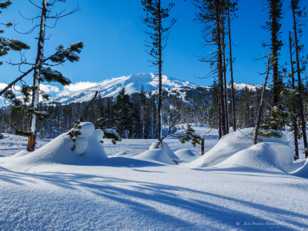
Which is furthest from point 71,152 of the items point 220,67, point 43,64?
point 220,67

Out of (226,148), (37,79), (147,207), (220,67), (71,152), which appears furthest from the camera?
(220,67)

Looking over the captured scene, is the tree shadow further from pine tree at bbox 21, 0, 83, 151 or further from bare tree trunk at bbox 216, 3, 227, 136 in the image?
bare tree trunk at bbox 216, 3, 227, 136

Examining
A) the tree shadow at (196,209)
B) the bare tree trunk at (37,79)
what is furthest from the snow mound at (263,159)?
the bare tree trunk at (37,79)

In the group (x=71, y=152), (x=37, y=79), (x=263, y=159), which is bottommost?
(x=263, y=159)

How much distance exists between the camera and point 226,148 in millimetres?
8477

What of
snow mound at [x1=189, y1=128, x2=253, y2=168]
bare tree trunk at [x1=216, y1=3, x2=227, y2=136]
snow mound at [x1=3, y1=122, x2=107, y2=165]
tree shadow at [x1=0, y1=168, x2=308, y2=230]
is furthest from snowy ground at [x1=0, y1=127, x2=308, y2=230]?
bare tree trunk at [x1=216, y1=3, x2=227, y2=136]

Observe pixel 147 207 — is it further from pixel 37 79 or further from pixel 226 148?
pixel 37 79

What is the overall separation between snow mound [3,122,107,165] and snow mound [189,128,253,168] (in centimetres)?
302

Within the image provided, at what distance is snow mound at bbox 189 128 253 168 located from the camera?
811cm

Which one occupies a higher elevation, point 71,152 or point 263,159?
point 71,152

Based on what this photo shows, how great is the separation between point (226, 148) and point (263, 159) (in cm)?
171

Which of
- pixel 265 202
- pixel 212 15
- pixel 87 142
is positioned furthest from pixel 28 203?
pixel 212 15

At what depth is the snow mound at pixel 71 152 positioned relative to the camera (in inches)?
254

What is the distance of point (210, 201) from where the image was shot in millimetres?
2836
